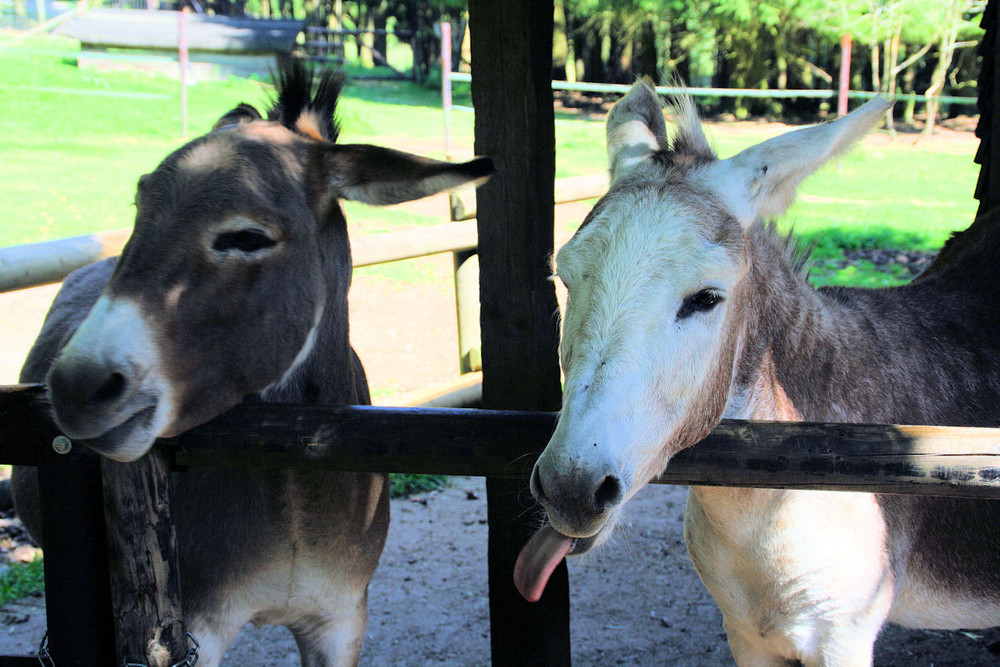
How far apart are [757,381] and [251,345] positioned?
131 cm

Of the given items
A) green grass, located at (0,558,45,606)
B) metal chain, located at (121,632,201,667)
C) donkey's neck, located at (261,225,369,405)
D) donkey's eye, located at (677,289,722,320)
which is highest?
donkey's eye, located at (677,289,722,320)

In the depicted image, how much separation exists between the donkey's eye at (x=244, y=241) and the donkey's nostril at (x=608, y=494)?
3.50 ft

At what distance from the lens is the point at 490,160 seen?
2.19m

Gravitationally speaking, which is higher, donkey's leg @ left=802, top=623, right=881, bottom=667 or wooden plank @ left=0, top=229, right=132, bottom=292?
wooden plank @ left=0, top=229, right=132, bottom=292

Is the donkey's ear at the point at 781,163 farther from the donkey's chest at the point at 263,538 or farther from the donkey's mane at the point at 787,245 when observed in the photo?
the donkey's chest at the point at 263,538

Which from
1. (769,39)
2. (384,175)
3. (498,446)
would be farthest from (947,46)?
(498,446)

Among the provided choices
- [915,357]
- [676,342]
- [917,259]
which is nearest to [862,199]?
[917,259]

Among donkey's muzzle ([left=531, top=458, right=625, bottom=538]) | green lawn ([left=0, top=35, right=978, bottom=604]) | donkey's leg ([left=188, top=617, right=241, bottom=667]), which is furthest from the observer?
green lawn ([left=0, top=35, right=978, bottom=604])

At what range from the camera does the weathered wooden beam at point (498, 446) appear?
1935 mm

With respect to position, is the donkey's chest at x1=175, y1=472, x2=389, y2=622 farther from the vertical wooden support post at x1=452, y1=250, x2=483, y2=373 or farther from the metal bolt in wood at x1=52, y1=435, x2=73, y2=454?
the vertical wooden support post at x1=452, y1=250, x2=483, y2=373

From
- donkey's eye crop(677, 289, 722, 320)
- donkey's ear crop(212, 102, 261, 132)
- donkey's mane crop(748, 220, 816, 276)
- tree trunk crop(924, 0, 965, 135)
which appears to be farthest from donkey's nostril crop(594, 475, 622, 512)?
tree trunk crop(924, 0, 965, 135)

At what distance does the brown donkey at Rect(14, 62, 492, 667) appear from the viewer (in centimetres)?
196

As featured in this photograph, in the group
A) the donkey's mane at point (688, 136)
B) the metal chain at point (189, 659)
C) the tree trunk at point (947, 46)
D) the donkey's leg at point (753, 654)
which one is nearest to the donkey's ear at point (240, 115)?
the donkey's mane at point (688, 136)

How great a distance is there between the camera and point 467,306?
20.7ft
